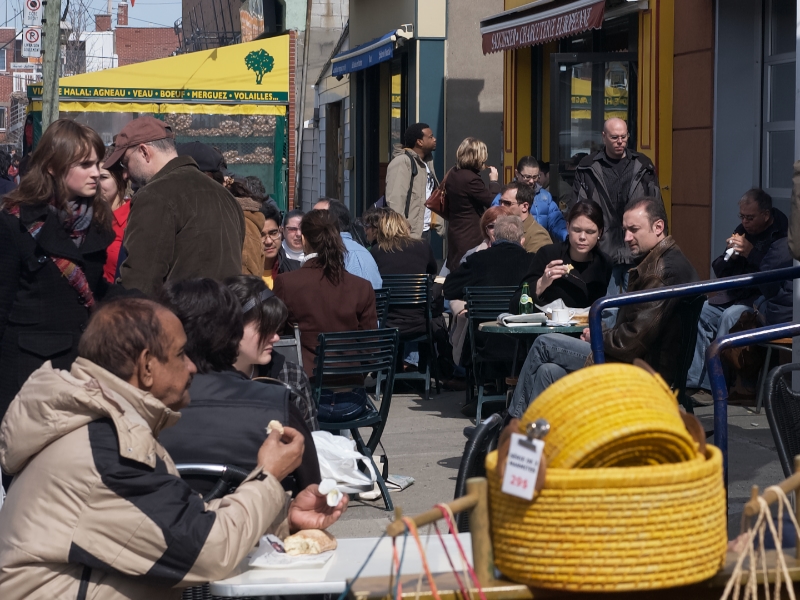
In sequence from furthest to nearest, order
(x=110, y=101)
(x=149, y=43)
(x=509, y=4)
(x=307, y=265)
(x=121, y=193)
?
(x=149, y=43)
(x=110, y=101)
(x=509, y=4)
(x=307, y=265)
(x=121, y=193)

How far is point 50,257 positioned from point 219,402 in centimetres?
134

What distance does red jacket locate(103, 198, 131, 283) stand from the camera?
477 cm

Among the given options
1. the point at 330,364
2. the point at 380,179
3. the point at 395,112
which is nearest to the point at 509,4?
the point at 395,112

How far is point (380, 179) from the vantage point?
19.5 m

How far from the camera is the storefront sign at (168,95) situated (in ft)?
57.2

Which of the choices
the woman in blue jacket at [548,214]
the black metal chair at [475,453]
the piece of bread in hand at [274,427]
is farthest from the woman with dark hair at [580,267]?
the piece of bread in hand at [274,427]

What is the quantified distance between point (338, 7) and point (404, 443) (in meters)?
19.5

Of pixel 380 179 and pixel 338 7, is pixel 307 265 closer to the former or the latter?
pixel 380 179

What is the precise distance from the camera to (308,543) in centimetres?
263

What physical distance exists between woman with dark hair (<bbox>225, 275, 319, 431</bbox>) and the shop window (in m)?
5.38

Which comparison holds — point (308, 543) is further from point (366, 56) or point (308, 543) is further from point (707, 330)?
point (366, 56)

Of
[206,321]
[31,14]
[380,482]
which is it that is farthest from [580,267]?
[31,14]

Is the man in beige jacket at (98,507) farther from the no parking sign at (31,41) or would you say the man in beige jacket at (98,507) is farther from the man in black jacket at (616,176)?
the no parking sign at (31,41)

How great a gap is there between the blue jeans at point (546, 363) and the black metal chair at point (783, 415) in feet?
7.47
